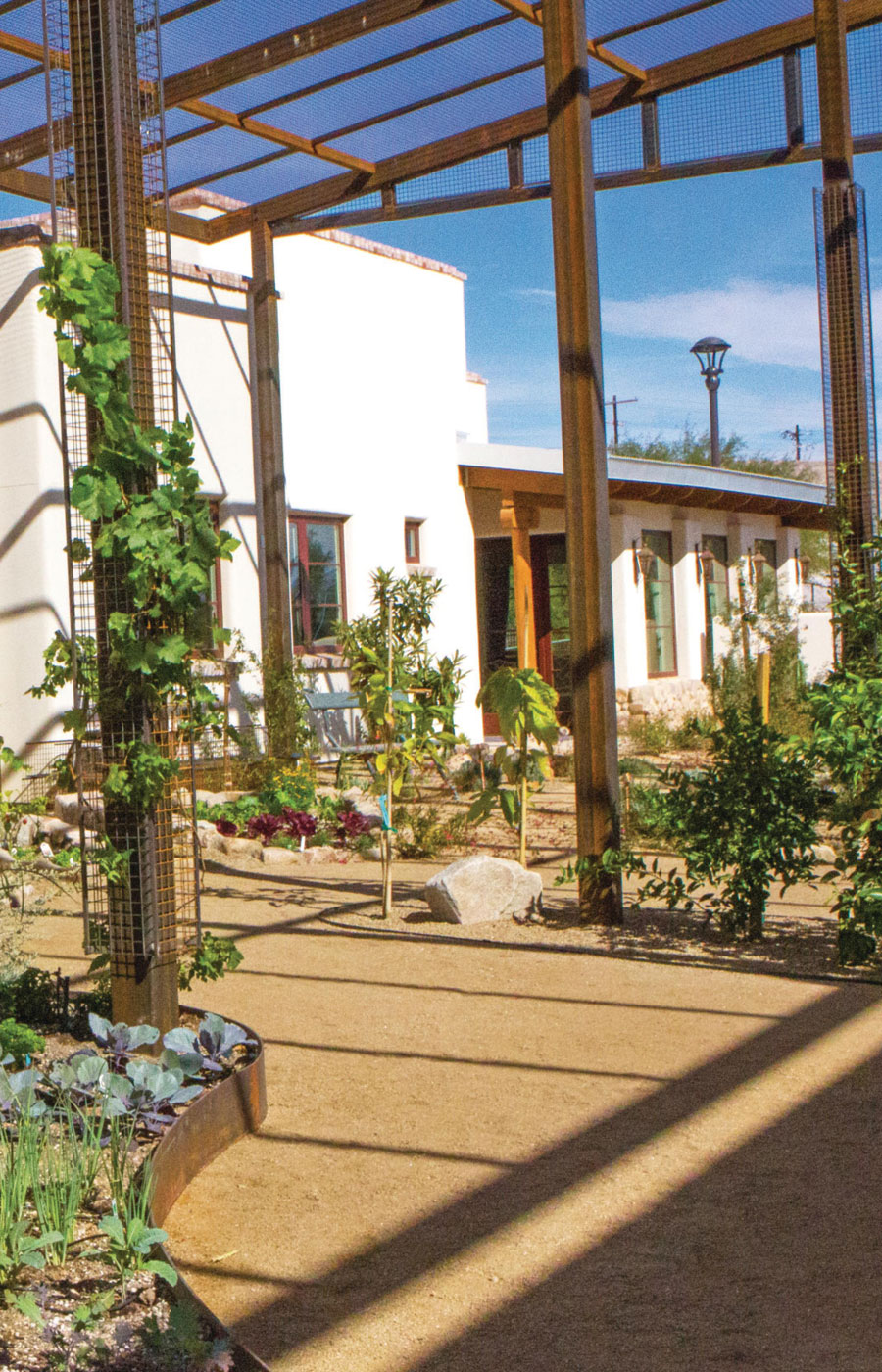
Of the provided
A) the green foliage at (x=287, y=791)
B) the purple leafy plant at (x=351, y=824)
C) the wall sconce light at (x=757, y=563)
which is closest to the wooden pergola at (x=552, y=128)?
the green foliage at (x=287, y=791)

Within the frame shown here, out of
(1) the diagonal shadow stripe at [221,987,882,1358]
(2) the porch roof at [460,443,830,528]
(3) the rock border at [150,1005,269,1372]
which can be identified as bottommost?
(1) the diagonal shadow stripe at [221,987,882,1358]

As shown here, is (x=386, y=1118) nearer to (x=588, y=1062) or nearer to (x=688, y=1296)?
(x=588, y=1062)

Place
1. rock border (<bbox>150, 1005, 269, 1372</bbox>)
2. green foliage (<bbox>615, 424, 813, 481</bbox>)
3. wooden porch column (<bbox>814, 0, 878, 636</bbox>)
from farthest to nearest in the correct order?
1. green foliage (<bbox>615, 424, 813, 481</bbox>)
2. wooden porch column (<bbox>814, 0, 878, 636</bbox>)
3. rock border (<bbox>150, 1005, 269, 1372</bbox>)

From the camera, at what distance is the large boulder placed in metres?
6.81

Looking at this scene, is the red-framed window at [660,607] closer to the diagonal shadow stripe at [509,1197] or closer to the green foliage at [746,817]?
the green foliage at [746,817]

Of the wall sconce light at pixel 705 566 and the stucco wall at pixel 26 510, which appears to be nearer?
the stucco wall at pixel 26 510

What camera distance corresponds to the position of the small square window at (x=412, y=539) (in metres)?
14.2

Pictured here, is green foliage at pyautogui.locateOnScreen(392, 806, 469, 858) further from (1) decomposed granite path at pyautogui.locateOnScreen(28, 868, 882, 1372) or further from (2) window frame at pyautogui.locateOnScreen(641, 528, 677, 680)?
(2) window frame at pyautogui.locateOnScreen(641, 528, 677, 680)

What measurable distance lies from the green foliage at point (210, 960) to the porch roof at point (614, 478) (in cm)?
928

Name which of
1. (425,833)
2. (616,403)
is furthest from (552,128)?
(616,403)

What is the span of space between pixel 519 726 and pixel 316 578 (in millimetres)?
6096

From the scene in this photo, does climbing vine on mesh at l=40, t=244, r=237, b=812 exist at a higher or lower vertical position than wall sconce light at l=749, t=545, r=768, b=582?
lower

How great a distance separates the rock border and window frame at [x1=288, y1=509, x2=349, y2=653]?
27.4 feet

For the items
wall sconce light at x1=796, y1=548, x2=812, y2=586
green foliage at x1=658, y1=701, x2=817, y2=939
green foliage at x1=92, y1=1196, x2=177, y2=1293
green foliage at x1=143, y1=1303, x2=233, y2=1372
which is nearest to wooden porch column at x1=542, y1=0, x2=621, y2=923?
green foliage at x1=658, y1=701, x2=817, y2=939
